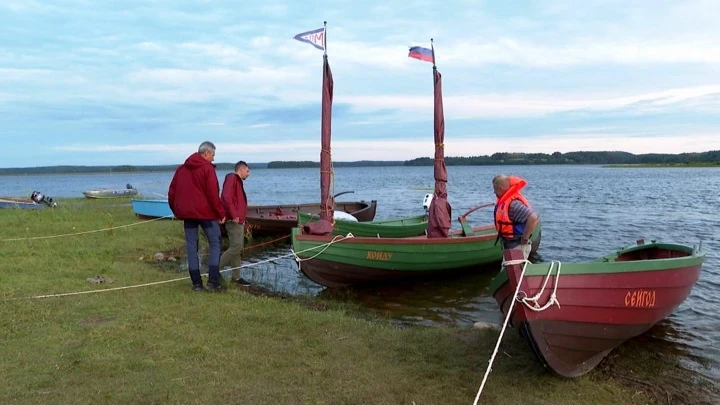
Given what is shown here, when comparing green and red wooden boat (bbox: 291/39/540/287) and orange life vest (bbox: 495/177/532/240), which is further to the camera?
green and red wooden boat (bbox: 291/39/540/287)

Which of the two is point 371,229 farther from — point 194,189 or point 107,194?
point 107,194

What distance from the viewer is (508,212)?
5859mm

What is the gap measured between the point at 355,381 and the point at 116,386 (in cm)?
231

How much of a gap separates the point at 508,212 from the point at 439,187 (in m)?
6.05

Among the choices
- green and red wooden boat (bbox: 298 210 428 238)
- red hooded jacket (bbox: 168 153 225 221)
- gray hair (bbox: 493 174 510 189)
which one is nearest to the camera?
gray hair (bbox: 493 174 510 189)

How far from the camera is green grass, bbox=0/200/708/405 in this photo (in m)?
4.88

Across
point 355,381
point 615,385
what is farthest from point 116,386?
point 615,385

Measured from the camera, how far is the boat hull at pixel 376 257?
32.3 ft

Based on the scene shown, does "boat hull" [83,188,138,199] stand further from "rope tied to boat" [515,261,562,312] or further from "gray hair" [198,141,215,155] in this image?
"rope tied to boat" [515,261,562,312]

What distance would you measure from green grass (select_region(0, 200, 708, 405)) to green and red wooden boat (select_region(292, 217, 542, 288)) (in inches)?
59.0

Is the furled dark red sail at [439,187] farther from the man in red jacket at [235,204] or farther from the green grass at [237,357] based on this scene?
the man in red jacket at [235,204]

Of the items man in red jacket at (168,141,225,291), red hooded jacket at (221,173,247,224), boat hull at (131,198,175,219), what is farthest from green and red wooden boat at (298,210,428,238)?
boat hull at (131,198,175,219)

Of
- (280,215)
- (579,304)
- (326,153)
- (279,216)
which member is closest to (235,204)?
(326,153)

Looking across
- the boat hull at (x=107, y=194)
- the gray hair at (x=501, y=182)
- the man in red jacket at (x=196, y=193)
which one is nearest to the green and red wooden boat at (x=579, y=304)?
the gray hair at (x=501, y=182)
